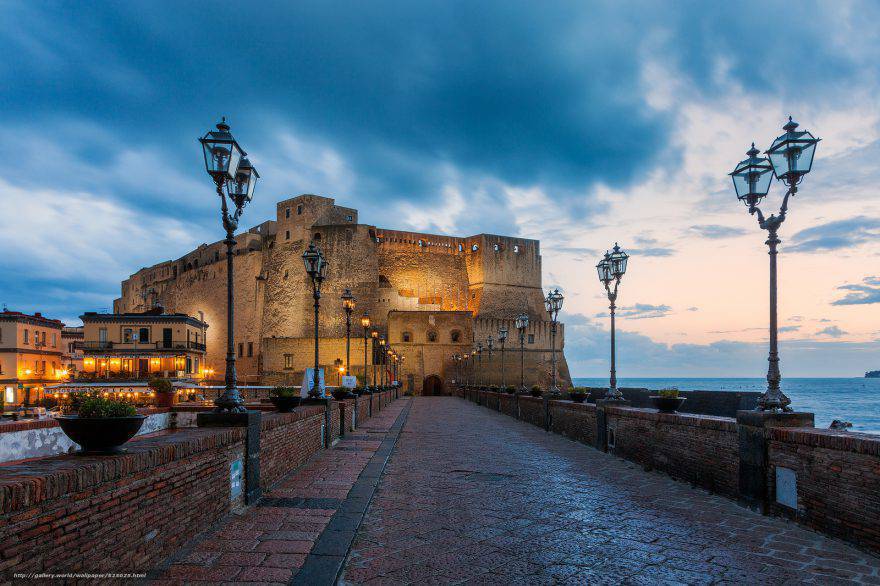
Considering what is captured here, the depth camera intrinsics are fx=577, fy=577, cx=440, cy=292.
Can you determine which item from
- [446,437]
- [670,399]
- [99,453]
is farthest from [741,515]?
[446,437]

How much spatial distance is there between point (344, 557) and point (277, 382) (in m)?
54.8

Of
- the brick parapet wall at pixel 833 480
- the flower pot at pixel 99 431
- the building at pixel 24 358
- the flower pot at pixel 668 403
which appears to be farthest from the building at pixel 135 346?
the brick parapet wall at pixel 833 480

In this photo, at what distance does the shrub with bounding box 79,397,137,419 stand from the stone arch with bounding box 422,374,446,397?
57.8m

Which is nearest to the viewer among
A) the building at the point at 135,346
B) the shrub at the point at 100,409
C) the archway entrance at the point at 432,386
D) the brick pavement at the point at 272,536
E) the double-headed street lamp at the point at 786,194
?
the shrub at the point at 100,409

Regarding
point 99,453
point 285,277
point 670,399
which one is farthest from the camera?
point 285,277

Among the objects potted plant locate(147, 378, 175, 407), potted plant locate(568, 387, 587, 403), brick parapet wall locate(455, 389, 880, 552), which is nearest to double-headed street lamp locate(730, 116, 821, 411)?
brick parapet wall locate(455, 389, 880, 552)

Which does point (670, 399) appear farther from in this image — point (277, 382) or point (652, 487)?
point (277, 382)

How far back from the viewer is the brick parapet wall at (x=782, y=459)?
525cm

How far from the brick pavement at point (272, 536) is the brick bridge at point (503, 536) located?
0.6 inches

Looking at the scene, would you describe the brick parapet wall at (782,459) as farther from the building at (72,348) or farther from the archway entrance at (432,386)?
the building at (72,348)

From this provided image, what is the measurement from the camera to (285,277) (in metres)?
62.3

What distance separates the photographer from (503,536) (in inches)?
225

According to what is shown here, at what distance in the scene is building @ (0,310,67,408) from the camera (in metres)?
41.4

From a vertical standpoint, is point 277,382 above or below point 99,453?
below
